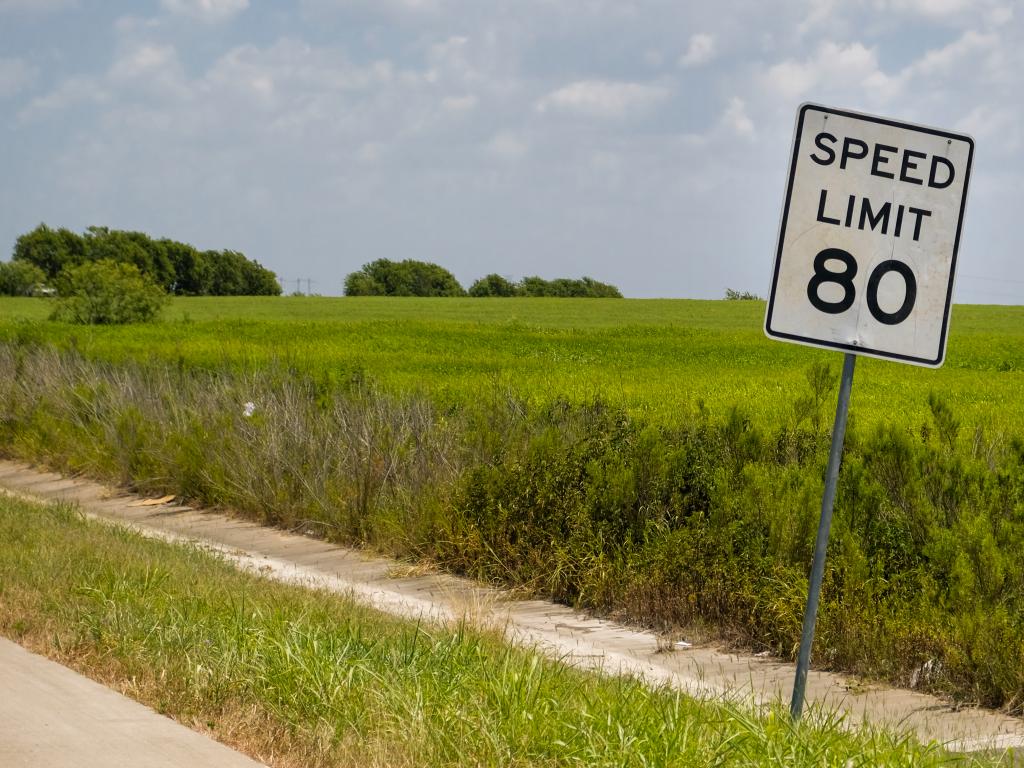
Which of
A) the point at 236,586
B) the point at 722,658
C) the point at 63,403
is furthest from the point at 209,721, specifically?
the point at 63,403

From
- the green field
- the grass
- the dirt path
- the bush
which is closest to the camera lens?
the grass

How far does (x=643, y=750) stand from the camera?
5.11 metres

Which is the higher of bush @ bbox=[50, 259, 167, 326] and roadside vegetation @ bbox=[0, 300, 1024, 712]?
bush @ bbox=[50, 259, 167, 326]

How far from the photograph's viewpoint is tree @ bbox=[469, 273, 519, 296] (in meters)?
125

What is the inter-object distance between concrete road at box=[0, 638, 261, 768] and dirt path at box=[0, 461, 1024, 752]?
2392 mm

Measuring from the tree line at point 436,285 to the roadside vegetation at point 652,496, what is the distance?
10726 centimetres

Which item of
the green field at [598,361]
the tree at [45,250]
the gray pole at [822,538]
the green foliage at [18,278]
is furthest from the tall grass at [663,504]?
the tree at [45,250]

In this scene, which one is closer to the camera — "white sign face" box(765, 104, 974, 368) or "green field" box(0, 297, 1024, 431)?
"white sign face" box(765, 104, 974, 368)

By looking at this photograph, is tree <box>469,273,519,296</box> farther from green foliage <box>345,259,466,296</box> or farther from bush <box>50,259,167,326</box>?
bush <box>50,259,167,326</box>

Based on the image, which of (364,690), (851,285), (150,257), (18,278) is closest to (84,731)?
(364,690)

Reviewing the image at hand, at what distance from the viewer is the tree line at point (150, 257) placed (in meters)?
125

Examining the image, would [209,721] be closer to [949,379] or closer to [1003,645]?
[1003,645]

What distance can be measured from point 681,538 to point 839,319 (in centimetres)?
443

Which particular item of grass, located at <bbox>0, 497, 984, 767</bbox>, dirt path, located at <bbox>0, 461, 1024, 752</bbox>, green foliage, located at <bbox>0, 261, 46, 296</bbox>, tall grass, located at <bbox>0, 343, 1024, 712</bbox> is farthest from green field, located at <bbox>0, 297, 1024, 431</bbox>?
green foliage, located at <bbox>0, 261, 46, 296</bbox>
